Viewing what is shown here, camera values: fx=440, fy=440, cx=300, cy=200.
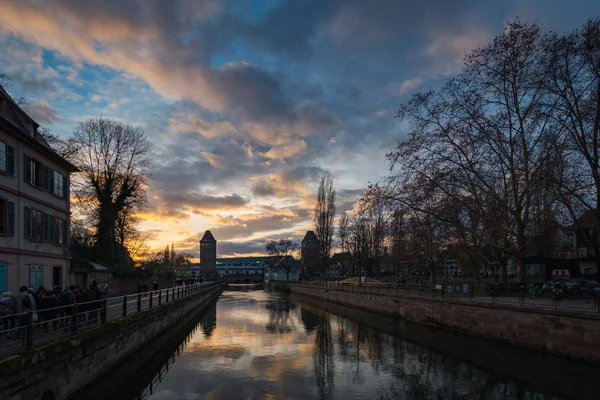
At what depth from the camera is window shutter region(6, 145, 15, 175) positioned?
65.7ft

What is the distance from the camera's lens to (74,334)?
11500mm

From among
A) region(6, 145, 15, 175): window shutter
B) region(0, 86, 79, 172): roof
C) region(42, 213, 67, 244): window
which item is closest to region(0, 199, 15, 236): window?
region(6, 145, 15, 175): window shutter

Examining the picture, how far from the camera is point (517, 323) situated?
19.6 meters

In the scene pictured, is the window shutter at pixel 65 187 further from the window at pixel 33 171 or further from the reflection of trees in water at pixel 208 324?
the reflection of trees in water at pixel 208 324

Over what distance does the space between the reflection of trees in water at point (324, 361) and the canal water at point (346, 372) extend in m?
0.04

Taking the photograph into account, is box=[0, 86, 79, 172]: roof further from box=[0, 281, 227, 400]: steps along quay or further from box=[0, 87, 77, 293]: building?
box=[0, 281, 227, 400]: steps along quay

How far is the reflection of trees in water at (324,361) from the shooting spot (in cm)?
1403

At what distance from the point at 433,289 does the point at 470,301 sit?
5.02 metres

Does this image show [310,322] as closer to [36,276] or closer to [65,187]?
[36,276]

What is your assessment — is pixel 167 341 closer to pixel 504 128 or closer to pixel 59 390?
pixel 59 390

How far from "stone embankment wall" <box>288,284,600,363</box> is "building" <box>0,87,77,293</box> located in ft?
74.1

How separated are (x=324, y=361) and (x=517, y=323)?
8844 mm

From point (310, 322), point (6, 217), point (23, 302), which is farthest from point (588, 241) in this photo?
point (6, 217)

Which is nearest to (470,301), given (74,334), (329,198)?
(74,334)
